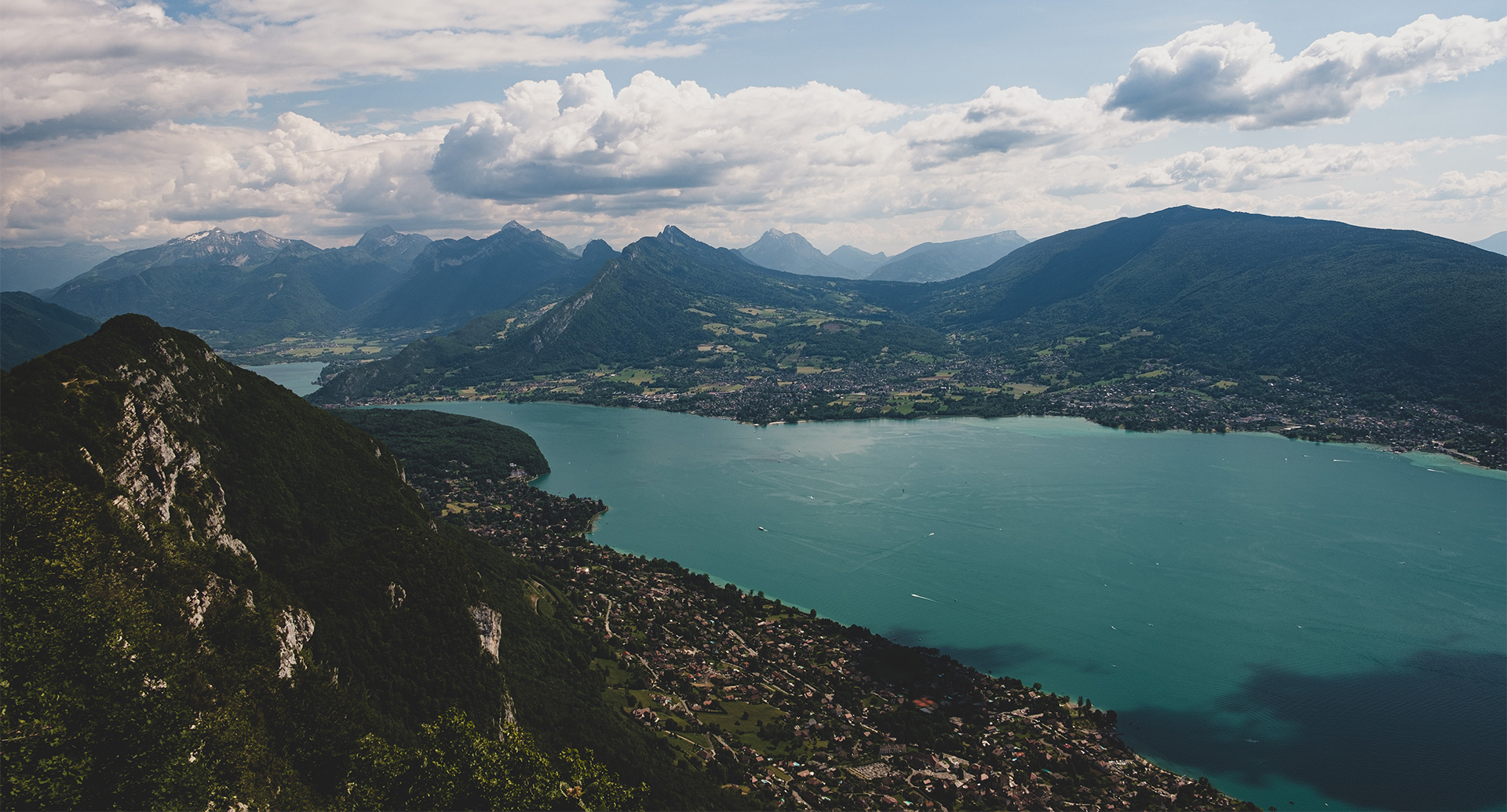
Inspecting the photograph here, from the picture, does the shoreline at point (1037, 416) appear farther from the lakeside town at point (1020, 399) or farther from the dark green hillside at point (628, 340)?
the dark green hillside at point (628, 340)

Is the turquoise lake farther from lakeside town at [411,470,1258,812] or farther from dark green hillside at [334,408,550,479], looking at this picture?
dark green hillside at [334,408,550,479]

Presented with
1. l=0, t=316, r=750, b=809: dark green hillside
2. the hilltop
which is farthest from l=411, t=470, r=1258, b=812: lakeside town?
the hilltop

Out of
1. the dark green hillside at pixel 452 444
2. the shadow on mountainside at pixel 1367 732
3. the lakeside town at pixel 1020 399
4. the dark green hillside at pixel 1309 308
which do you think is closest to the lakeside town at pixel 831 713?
the shadow on mountainside at pixel 1367 732

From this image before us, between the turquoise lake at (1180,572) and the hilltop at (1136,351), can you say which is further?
the hilltop at (1136,351)

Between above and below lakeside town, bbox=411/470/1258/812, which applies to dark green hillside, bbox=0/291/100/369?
above

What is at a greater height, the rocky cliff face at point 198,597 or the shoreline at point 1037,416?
the rocky cliff face at point 198,597

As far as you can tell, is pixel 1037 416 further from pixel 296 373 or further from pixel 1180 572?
pixel 296 373
